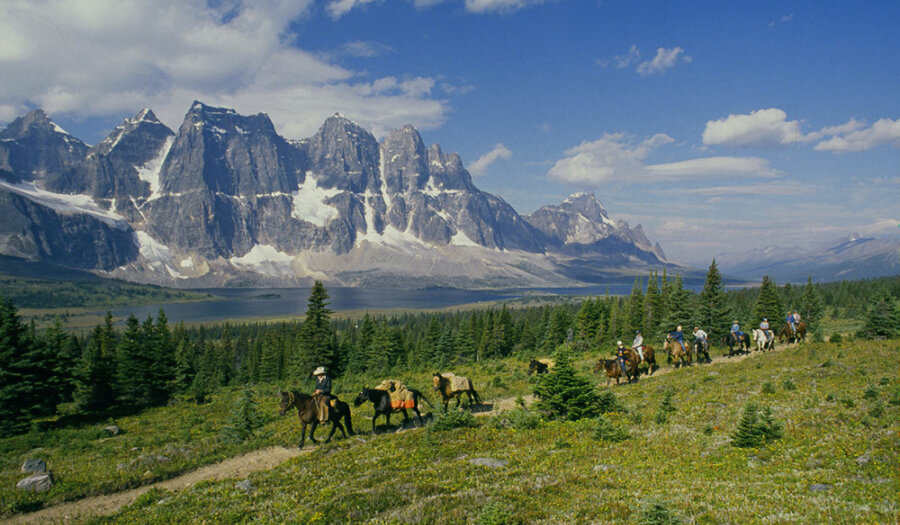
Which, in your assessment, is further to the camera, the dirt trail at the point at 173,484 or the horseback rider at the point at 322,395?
the horseback rider at the point at 322,395

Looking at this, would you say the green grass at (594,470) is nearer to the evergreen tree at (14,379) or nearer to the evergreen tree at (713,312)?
the evergreen tree at (14,379)

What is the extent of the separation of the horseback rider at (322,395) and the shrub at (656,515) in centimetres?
1367

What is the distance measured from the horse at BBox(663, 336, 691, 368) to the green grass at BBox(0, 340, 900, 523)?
32.6 ft

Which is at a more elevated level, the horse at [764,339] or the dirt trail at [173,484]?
the horse at [764,339]

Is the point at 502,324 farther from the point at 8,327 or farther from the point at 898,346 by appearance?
the point at 8,327

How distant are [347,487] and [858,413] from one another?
1533cm

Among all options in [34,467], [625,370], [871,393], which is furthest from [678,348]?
[34,467]

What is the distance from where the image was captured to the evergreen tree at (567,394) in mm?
17688

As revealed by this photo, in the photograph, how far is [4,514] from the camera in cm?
1300

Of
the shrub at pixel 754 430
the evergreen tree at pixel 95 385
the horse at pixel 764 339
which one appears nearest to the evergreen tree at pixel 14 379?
the evergreen tree at pixel 95 385

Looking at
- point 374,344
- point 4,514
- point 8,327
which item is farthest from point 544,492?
point 374,344

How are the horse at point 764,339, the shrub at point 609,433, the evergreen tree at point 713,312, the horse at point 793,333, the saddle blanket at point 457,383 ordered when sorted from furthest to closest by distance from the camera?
the evergreen tree at point 713,312 < the horse at point 793,333 < the horse at point 764,339 < the saddle blanket at point 457,383 < the shrub at point 609,433

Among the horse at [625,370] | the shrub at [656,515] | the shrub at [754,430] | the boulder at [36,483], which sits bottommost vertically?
the boulder at [36,483]

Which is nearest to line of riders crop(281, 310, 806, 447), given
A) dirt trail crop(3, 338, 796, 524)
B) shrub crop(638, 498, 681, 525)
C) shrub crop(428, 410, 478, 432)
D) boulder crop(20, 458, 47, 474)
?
dirt trail crop(3, 338, 796, 524)
